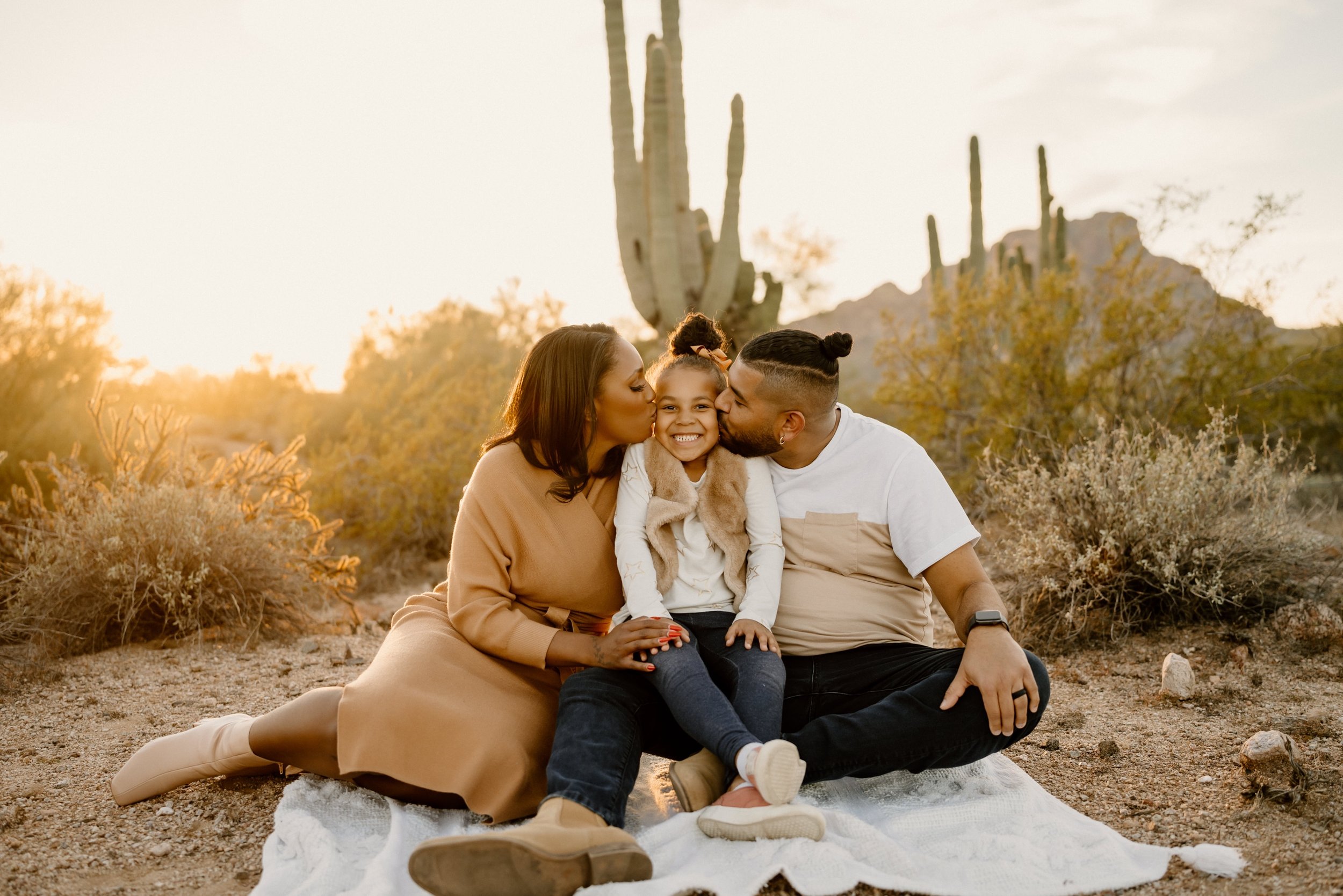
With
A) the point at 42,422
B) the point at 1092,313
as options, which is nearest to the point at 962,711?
the point at 1092,313

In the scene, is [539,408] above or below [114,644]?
above

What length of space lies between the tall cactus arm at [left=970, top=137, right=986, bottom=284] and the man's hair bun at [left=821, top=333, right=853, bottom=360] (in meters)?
10.1

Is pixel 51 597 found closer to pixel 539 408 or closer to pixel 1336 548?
pixel 539 408

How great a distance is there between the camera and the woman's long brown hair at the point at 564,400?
117 inches

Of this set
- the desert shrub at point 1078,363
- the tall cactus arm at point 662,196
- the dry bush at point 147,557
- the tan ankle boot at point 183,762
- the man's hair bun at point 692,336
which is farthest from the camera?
the tall cactus arm at point 662,196

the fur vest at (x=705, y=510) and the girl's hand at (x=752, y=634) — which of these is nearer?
the girl's hand at (x=752, y=634)

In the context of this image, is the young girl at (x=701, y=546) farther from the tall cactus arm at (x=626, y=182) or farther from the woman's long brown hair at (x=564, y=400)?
the tall cactus arm at (x=626, y=182)

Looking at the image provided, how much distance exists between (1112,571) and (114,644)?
5122 mm

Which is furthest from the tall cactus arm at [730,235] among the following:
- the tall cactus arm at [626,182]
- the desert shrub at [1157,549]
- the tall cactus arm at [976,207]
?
the desert shrub at [1157,549]

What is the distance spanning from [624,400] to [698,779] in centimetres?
119

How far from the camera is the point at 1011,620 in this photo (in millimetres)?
4715

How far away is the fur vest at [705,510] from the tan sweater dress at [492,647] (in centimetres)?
21

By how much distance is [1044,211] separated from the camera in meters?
12.6

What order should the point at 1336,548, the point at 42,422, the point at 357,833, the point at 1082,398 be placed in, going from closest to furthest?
the point at 357,833, the point at 1336,548, the point at 1082,398, the point at 42,422
